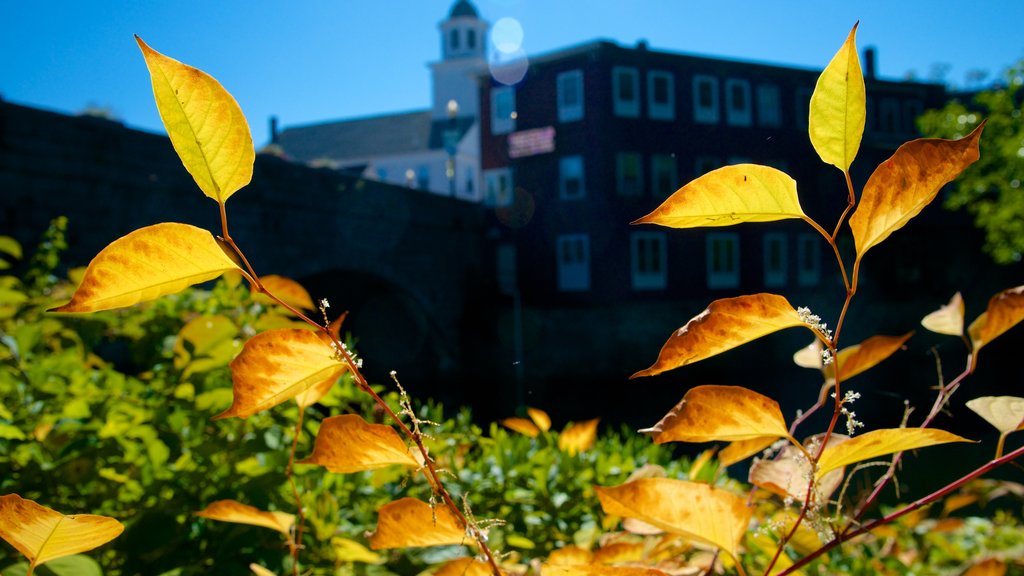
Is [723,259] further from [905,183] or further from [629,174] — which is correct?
[905,183]

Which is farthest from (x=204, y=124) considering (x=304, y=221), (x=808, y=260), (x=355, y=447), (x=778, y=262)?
(x=808, y=260)

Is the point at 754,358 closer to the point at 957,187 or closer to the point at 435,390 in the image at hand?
the point at 435,390

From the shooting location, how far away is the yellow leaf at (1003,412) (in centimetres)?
59

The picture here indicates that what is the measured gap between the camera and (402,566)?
1.03m

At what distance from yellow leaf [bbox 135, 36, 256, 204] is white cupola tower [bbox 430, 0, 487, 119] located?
4341 centimetres

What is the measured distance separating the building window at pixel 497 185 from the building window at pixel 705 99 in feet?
17.8

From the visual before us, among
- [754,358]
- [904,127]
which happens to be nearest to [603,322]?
[754,358]

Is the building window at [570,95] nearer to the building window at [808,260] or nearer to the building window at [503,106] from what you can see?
the building window at [503,106]

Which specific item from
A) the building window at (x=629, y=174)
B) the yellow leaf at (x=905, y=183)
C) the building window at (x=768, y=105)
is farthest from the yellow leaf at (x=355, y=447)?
the building window at (x=768, y=105)

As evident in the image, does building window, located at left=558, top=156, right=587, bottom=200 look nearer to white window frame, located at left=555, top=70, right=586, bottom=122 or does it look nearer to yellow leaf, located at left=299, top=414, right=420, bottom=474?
white window frame, located at left=555, top=70, right=586, bottom=122

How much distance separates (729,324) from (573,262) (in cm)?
2117

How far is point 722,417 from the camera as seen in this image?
19.5 inches

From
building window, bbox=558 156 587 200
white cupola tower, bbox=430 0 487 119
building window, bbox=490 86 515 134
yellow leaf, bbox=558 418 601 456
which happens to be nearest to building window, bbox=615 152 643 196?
building window, bbox=558 156 587 200

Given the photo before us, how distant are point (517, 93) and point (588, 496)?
21.7 m
